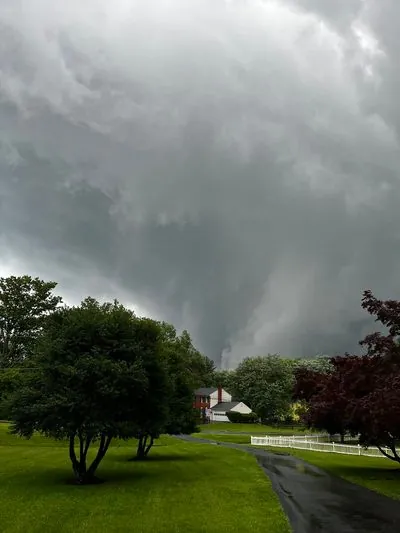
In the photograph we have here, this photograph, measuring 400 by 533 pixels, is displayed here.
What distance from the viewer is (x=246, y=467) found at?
27828mm

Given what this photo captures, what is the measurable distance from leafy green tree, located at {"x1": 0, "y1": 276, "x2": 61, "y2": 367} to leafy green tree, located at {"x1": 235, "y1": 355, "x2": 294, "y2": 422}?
52790mm

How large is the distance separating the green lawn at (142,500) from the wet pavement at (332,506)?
56 centimetres

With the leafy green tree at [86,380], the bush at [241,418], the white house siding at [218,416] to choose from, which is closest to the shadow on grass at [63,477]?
the leafy green tree at [86,380]

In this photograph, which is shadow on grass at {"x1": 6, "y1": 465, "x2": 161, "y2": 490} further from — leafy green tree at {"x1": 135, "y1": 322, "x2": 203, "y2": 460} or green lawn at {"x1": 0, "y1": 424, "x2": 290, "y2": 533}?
leafy green tree at {"x1": 135, "y1": 322, "x2": 203, "y2": 460}

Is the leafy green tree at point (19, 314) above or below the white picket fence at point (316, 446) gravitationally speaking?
above

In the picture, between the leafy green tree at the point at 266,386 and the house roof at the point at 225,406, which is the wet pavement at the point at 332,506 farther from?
the house roof at the point at 225,406

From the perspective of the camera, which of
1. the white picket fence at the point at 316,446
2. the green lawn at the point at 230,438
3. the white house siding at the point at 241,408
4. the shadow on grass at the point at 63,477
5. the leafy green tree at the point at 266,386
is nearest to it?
the shadow on grass at the point at 63,477

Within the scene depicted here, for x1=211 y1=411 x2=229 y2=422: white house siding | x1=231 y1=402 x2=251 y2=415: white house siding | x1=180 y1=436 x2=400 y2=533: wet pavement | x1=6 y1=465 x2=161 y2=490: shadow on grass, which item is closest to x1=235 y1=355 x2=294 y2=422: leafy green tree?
x1=231 y1=402 x2=251 y2=415: white house siding

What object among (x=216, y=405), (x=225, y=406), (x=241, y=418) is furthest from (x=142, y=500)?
(x=216, y=405)

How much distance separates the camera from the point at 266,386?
115m

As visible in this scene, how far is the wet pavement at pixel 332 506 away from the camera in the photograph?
13.1 m

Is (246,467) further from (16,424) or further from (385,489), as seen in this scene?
(16,424)

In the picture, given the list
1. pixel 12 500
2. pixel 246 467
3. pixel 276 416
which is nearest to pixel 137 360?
pixel 12 500

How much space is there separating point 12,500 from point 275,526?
28.4ft
